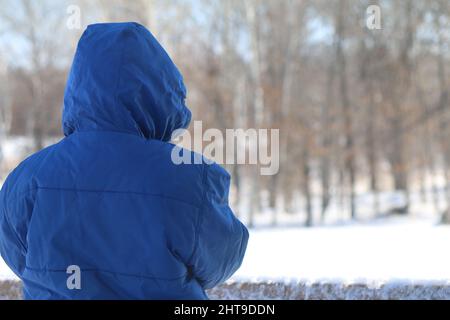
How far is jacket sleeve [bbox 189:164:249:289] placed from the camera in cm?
102

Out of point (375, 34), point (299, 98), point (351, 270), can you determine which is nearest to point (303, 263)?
point (351, 270)

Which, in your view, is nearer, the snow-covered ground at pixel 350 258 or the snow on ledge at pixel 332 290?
the snow on ledge at pixel 332 290

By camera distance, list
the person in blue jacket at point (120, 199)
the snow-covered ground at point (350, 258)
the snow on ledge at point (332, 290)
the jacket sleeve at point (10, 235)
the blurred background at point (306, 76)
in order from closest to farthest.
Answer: the person in blue jacket at point (120, 199) < the jacket sleeve at point (10, 235) < the snow on ledge at point (332, 290) < the snow-covered ground at point (350, 258) < the blurred background at point (306, 76)

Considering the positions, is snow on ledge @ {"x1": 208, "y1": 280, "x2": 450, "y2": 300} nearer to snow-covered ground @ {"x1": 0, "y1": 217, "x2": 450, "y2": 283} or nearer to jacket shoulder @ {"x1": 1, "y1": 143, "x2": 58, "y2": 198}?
snow-covered ground @ {"x1": 0, "y1": 217, "x2": 450, "y2": 283}

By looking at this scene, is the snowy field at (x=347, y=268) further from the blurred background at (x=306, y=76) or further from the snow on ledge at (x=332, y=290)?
the blurred background at (x=306, y=76)

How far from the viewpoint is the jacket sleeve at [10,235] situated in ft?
3.62

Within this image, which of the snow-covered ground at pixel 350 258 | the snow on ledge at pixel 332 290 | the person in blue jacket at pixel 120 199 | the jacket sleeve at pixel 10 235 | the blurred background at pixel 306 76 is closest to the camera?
the person in blue jacket at pixel 120 199

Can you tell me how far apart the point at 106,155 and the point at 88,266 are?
227 mm

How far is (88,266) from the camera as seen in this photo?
1.01 m

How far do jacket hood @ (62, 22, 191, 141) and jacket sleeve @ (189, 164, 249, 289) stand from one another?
0.59 feet

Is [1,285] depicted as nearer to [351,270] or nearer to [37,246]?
[37,246]

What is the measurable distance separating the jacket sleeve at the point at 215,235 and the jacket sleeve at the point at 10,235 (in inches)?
15.8

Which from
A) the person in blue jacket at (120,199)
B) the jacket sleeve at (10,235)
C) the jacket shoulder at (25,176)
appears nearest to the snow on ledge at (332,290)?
the person in blue jacket at (120,199)

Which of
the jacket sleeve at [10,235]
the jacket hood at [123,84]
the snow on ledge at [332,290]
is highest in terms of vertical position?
the jacket hood at [123,84]
